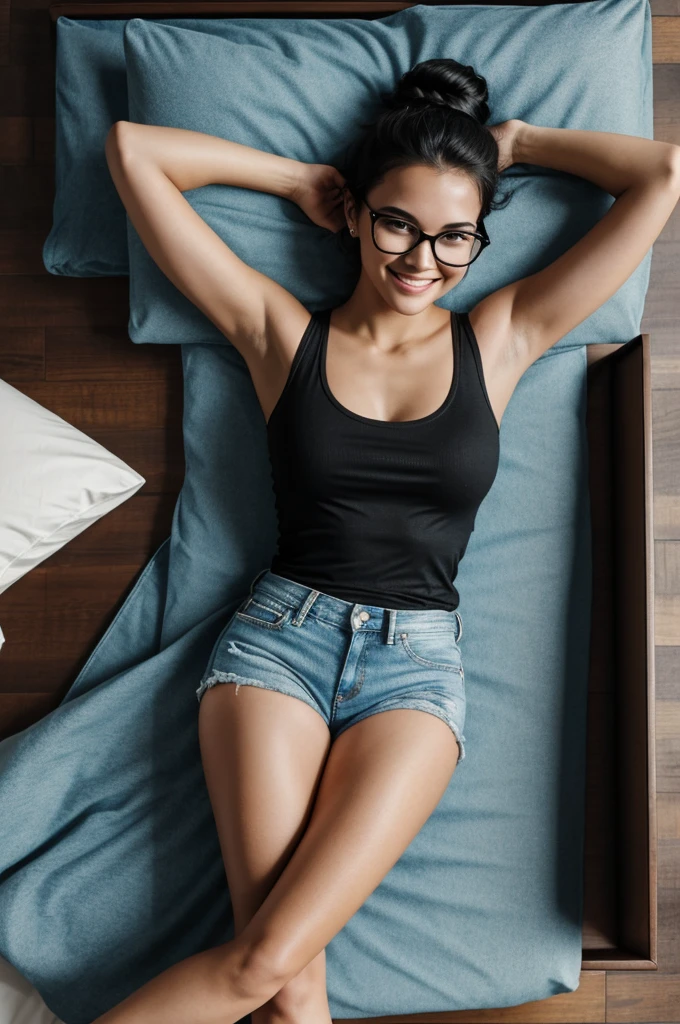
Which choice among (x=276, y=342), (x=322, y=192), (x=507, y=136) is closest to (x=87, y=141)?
(x=322, y=192)

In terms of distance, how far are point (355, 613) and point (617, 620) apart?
64 cm

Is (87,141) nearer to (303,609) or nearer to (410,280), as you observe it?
(410,280)

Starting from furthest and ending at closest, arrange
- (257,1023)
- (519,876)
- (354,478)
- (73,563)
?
(73,563) → (519,876) → (354,478) → (257,1023)

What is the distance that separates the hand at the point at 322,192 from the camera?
1.60 meters

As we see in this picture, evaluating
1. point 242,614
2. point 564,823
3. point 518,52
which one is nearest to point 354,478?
point 242,614

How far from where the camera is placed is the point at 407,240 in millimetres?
1403

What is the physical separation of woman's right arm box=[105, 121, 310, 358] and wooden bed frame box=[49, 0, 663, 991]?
397mm

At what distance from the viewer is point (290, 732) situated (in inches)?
55.4

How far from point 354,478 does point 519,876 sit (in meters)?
0.88

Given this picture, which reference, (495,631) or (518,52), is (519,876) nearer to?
→ (495,631)

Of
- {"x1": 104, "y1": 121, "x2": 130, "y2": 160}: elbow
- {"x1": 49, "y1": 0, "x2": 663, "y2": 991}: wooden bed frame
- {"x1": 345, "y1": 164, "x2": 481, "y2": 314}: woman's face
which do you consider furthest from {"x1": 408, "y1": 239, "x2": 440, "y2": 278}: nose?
{"x1": 104, "y1": 121, "x2": 130, "y2": 160}: elbow

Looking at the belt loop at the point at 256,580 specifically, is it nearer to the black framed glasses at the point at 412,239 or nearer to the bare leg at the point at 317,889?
the bare leg at the point at 317,889

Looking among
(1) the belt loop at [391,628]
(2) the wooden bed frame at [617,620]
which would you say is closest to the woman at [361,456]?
(1) the belt loop at [391,628]

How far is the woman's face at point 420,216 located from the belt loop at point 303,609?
558 millimetres
